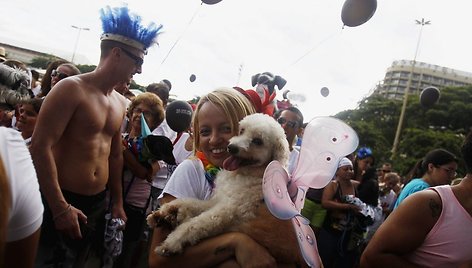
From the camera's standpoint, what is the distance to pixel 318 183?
147 cm

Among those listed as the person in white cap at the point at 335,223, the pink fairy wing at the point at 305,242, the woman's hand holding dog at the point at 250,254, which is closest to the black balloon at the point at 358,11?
the person in white cap at the point at 335,223

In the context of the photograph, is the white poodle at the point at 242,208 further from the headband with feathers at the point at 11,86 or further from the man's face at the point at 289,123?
the man's face at the point at 289,123

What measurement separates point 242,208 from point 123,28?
173 cm

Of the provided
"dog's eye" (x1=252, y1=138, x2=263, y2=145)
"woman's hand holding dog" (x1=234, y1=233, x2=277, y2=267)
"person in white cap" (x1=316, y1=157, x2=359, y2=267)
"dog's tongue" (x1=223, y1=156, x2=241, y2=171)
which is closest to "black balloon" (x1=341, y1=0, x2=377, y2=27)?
"person in white cap" (x1=316, y1=157, x2=359, y2=267)

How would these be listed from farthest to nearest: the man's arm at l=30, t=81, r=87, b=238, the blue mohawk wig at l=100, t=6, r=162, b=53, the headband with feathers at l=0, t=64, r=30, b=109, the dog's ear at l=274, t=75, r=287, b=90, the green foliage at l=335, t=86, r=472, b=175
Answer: the green foliage at l=335, t=86, r=472, b=175 → the dog's ear at l=274, t=75, r=287, b=90 → the blue mohawk wig at l=100, t=6, r=162, b=53 → the man's arm at l=30, t=81, r=87, b=238 → the headband with feathers at l=0, t=64, r=30, b=109

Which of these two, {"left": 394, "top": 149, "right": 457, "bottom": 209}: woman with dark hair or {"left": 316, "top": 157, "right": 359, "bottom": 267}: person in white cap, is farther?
{"left": 316, "top": 157, "right": 359, "bottom": 267}: person in white cap

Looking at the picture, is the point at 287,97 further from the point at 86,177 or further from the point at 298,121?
the point at 86,177

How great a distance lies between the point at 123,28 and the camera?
2533 mm

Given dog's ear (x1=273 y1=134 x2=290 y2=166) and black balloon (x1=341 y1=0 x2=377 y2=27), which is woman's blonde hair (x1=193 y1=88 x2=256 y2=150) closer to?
dog's ear (x1=273 y1=134 x2=290 y2=166)

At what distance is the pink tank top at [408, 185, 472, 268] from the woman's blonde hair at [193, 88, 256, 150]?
3.89 feet

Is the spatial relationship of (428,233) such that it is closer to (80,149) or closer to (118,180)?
(80,149)

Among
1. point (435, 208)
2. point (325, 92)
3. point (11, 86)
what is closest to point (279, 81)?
point (435, 208)

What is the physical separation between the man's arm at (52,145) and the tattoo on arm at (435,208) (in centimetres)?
214

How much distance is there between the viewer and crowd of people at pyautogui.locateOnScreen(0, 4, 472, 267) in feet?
3.69
